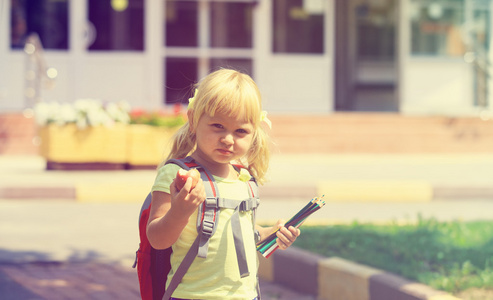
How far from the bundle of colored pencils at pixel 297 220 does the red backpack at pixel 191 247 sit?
0.44ft

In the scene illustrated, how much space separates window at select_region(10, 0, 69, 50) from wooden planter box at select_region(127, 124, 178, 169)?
15.4 feet

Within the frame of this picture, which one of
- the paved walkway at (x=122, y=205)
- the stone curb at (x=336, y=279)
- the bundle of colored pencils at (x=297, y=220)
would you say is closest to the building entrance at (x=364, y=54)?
the paved walkway at (x=122, y=205)

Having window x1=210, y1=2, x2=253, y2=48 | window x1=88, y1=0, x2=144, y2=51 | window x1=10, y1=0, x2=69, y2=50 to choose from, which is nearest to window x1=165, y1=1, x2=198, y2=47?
window x1=210, y1=2, x2=253, y2=48

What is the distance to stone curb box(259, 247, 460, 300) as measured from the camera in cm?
414

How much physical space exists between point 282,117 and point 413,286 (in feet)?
32.8

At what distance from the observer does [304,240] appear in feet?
18.4

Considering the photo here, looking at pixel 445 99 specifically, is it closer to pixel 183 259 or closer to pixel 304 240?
pixel 304 240

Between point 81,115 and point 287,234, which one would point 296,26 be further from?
point 287,234

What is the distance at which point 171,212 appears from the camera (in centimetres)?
234

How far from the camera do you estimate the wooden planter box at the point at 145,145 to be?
36.4ft

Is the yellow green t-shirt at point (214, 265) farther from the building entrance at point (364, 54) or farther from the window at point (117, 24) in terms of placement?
the building entrance at point (364, 54)

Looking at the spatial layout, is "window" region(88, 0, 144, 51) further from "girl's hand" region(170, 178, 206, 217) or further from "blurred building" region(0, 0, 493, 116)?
"girl's hand" region(170, 178, 206, 217)

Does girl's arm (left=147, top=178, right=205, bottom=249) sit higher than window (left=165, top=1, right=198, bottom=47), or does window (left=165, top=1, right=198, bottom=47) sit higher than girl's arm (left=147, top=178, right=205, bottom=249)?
window (left=165, top=1, right=198, bottom=47)

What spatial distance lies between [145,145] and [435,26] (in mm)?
7934
